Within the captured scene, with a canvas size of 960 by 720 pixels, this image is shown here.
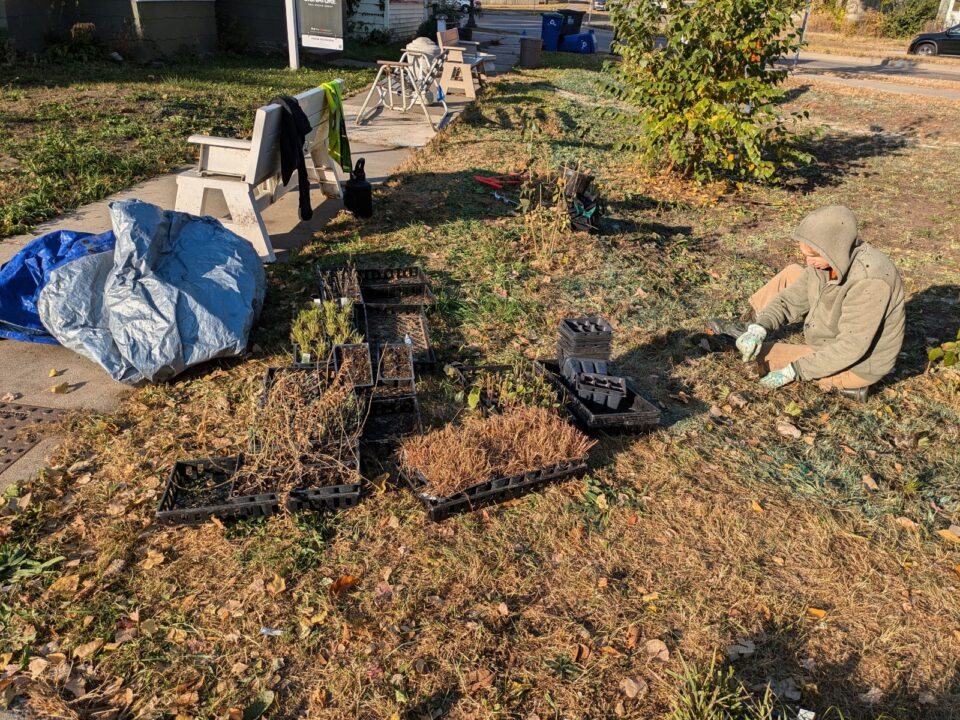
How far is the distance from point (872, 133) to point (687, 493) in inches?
501

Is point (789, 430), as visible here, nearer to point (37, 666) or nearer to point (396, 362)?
point (396, 362)

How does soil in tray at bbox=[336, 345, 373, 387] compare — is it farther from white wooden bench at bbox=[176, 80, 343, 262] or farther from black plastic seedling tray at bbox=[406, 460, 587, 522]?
white wooden bench at bbox=[176, 80, 343, 262]

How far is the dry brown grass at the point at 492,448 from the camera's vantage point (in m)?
3.30

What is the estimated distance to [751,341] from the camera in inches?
183

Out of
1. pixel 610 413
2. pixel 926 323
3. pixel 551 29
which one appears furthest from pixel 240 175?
pixel 551 29

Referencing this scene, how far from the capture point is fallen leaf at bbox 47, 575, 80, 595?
9.18 ft

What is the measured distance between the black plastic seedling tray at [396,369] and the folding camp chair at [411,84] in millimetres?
7746

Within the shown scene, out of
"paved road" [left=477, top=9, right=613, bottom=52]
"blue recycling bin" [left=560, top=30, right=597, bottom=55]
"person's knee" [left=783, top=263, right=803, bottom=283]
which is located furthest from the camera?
"paved road" [left=477, top=9, right=613, bottom=52]

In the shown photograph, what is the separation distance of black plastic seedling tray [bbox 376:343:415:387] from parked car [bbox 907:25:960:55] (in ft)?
102

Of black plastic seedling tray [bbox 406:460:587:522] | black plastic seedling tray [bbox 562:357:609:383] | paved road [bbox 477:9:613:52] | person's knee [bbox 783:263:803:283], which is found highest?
paved road [bbox 477:9:613:52]

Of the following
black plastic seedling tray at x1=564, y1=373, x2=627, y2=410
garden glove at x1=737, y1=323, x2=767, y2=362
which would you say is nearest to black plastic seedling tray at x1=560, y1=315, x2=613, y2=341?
black plastic seedling tray at x1=564, y1=373, x2=627, y2=410

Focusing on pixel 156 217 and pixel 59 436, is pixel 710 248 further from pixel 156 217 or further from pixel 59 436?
pixel 59 436

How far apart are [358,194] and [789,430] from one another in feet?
15.5

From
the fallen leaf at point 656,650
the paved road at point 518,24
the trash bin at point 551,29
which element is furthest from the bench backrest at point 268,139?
the paved road at point 518,24
